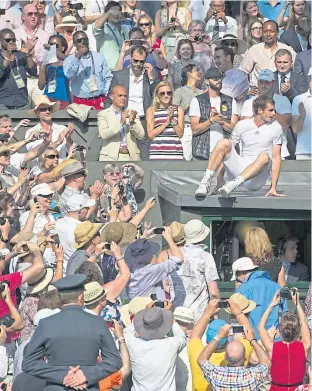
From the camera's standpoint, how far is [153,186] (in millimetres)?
17250

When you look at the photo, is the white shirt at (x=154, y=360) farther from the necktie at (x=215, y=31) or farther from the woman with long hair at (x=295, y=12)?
the woman with long hair at (x=295, y=12)

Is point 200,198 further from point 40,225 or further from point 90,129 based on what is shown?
point 90,129

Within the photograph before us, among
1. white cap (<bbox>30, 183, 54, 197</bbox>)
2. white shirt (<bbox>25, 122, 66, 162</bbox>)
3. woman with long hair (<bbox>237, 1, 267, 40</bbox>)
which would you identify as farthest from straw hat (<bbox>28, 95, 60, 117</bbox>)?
woman with long hair (<bbox>237, 1, 267, 40</bbox>)

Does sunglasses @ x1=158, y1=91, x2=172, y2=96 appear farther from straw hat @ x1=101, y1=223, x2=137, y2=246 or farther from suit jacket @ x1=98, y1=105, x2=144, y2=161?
straw hat @ x1=101, y1=223, x2=137, y2=246

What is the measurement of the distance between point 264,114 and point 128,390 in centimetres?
442

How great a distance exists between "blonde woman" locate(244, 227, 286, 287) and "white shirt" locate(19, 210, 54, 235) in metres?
2.30

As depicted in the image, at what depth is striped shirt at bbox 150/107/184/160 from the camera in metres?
17.5

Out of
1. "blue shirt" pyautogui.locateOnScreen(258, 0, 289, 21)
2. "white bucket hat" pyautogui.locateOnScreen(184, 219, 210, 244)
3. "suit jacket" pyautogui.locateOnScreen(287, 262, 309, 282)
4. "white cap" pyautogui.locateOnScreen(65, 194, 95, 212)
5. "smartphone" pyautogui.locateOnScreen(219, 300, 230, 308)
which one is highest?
"blue shirt" pyautogui.locateOnScreen(258, 0, 289, 21)

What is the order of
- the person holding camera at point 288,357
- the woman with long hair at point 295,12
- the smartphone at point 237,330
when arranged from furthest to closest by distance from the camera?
the woman with long hair at point 295,12, the smartphone at point 237,330, the person holding camera at point 288,357

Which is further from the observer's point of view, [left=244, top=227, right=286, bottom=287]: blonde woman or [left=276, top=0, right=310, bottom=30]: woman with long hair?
[left=276, top=0, right=310, bottom=30]: woman with long hair

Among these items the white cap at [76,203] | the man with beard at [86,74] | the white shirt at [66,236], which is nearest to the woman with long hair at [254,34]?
the man with beard at [86,74]

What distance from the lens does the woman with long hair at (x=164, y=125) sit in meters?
17.4

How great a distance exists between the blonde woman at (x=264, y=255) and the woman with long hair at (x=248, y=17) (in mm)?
7102

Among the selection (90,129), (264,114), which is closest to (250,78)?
(90,129)
